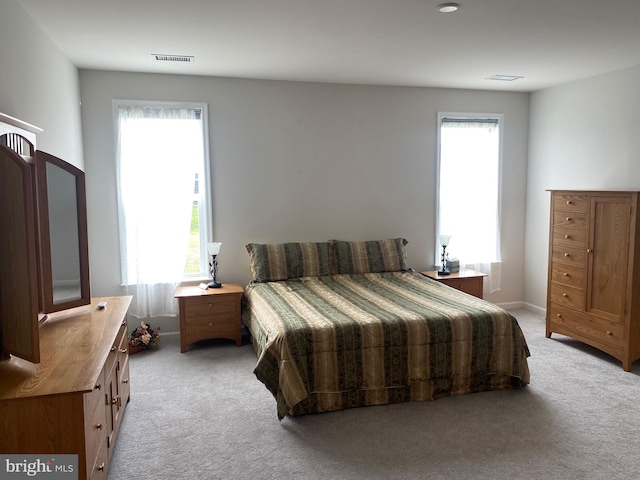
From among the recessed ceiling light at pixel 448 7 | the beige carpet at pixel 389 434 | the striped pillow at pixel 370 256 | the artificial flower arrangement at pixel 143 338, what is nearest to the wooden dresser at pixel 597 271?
the beige carpet at pixel 389 434

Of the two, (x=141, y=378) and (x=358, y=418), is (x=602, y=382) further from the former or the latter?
(x=141, y=378)

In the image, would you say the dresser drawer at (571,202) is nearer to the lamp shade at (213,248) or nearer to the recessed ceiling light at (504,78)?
the recessed ceiling light at (504,78)

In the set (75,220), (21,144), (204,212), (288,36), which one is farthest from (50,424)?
(204,212)

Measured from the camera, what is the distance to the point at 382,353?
3311mm

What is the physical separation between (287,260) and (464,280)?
1878mm

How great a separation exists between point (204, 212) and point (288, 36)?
2013 mm

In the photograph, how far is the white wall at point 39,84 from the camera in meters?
2.68

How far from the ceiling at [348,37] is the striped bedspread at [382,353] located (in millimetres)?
1970

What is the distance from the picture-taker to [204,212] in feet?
15.8

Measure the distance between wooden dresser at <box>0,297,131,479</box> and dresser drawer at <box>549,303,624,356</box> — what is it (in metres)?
3.83

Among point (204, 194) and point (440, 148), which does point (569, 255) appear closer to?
point (440, 148)

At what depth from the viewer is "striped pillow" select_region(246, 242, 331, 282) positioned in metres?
4.65

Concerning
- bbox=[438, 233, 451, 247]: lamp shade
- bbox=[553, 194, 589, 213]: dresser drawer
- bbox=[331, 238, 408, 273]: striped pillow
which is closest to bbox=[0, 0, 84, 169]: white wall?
bbox=[331, 238, 408, 273]: striped pillow

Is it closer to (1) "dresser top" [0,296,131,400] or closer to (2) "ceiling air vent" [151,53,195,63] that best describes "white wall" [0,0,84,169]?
(2) "ceiling air vent" [151,53,195,63]
